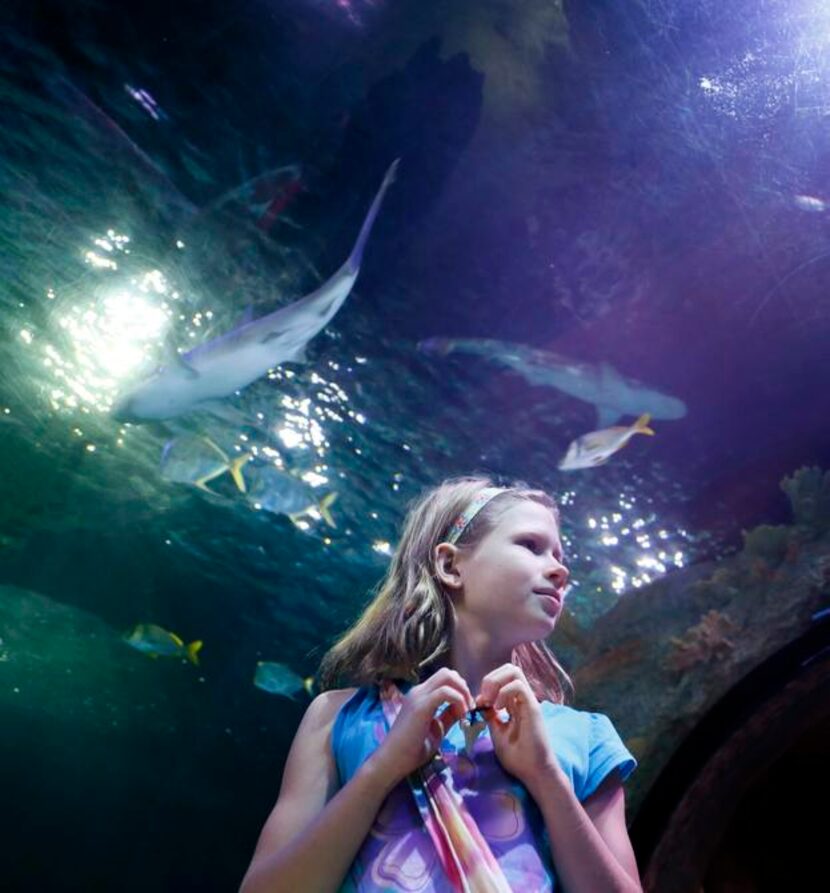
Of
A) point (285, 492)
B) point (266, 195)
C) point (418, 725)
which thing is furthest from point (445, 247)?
point (285, 492)

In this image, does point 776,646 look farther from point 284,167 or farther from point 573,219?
point 284,167

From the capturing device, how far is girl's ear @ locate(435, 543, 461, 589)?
7.66ft

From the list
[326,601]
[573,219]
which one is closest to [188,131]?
[573,219]

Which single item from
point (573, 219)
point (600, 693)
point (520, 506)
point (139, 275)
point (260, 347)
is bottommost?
point (600, 693)

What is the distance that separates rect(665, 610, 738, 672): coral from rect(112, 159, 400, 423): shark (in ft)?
12.3

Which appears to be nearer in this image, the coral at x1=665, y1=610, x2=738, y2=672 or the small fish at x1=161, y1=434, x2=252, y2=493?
the coral at x1=665, y1=610, x2=738, y2=672

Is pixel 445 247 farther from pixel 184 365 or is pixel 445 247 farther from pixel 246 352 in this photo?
pixel 184 365

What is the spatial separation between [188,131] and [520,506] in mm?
4176

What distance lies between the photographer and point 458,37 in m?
3.72

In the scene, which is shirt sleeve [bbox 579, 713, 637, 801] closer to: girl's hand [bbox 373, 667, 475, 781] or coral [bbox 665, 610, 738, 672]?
girl's hand [bbox 373, 667, 475, 781]

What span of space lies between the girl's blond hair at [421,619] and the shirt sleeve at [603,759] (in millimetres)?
355

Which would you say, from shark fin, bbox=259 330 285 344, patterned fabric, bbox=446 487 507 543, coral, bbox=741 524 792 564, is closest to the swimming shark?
coral, bbox=741 524 792 564

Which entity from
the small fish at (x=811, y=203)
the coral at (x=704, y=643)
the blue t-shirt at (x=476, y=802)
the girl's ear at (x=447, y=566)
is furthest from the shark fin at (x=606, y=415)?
the blue t-shirt at (x=476, y=802)

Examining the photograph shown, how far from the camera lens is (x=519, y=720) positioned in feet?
5.45
